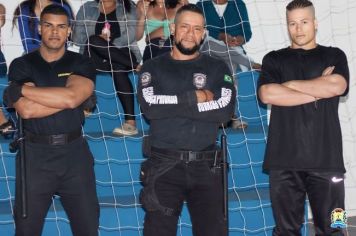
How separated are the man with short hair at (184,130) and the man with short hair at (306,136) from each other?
288 mm

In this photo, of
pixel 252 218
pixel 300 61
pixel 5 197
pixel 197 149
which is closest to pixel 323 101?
pixel 300 61

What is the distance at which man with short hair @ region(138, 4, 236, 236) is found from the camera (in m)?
3.52

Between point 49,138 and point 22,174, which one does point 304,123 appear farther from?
point 22,174

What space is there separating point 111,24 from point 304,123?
84.3 inches

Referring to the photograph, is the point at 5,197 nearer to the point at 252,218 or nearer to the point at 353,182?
the point at 252,218

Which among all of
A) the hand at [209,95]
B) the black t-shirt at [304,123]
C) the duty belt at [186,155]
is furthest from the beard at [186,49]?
the duty belt at [186,155]

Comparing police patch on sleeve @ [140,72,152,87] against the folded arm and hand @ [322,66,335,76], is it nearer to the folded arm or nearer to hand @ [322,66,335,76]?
the folded arm

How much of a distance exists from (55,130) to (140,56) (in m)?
1.90

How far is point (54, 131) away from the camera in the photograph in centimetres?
376

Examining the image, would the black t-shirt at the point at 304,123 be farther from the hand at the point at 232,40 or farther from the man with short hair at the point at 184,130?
the hand at the point at 232,40

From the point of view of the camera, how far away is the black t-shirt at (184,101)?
3576 millimetres

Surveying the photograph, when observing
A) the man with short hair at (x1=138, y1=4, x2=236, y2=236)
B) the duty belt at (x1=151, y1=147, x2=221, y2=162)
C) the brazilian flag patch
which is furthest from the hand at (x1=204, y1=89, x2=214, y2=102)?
the duty belt at (x1=151, y1=147, x2=221, y2=162)

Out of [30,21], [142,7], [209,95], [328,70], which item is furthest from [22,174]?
[142,7]

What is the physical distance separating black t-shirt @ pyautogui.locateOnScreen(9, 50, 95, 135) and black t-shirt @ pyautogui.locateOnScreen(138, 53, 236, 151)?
387mm
